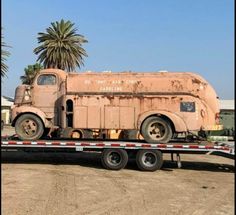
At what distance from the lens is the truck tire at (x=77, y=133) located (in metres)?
14.1

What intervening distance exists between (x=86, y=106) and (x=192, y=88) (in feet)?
12.4

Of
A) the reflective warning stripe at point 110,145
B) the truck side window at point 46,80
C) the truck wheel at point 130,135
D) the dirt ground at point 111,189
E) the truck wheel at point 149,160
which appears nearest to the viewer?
the dirt ground at point 111,189

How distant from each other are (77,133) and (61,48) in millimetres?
32854

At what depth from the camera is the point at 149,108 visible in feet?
44.4

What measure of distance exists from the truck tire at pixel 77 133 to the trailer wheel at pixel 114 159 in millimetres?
1126

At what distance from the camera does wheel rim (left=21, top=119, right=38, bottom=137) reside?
14.0m

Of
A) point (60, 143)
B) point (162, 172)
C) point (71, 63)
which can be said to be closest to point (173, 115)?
point (162, 172)

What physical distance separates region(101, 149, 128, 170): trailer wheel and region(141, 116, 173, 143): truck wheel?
102 centimetres

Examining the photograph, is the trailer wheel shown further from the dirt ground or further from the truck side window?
the truck side window

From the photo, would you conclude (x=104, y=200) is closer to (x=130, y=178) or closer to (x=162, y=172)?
(x=130, y=178)

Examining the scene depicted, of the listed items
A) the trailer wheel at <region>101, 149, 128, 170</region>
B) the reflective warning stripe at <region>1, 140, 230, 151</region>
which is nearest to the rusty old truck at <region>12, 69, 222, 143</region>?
the reflective warning stripe at <region>1, 140, 230, 151</region>

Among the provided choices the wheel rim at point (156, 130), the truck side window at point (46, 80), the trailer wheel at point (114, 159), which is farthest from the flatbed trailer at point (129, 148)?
the truck side window at point (46, 80)

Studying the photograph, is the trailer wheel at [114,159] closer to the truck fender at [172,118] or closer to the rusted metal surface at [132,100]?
the rusted metal surface at [132,100]

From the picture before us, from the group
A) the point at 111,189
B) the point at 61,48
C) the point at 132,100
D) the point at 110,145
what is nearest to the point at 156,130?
the point at 132,100
